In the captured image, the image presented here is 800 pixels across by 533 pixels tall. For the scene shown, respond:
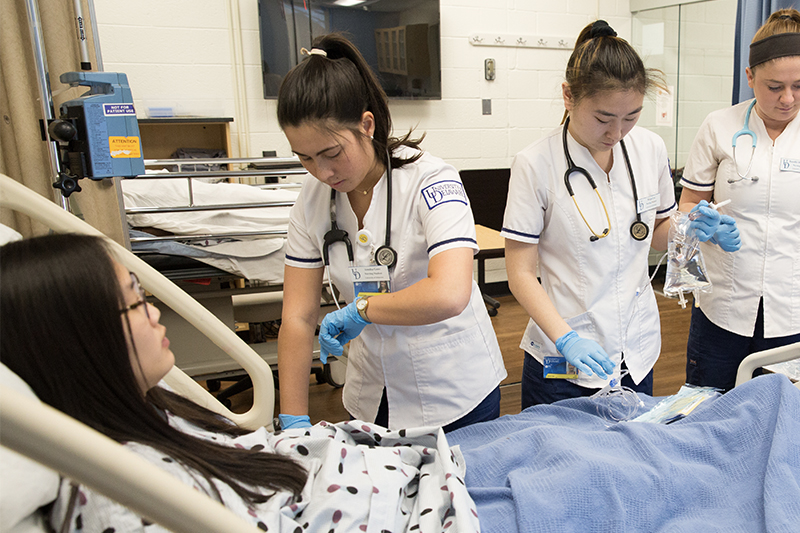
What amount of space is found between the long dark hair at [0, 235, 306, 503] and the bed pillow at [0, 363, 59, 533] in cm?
6

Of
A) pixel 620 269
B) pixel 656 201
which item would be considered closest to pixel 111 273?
pixel 620 269

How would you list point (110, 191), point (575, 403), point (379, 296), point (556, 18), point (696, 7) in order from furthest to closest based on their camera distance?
point (556, 18) < point (696, 7) < point (110, 191) < point (575, 403) < point (379, 296)

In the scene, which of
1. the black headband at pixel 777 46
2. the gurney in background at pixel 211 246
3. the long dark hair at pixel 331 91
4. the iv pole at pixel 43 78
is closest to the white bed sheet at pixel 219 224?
the gurney in background at pixel 211 246

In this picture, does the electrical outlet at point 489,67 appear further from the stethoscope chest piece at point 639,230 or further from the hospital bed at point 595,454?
the hospital bed at point 595,454

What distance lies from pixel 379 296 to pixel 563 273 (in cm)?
53

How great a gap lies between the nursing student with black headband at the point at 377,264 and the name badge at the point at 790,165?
1005 millimetres

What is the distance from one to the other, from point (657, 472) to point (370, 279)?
24.8 inches

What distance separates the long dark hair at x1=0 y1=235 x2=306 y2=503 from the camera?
0.70 meters

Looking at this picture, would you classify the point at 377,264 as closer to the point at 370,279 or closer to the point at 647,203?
the point at 370,279

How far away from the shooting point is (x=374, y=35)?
3.88m

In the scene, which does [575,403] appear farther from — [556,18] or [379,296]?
[556,18]

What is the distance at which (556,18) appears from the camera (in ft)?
14.3

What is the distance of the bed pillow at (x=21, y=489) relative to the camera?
0.56 metres

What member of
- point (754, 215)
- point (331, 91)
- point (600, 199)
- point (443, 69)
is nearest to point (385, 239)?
point (331, 91)
